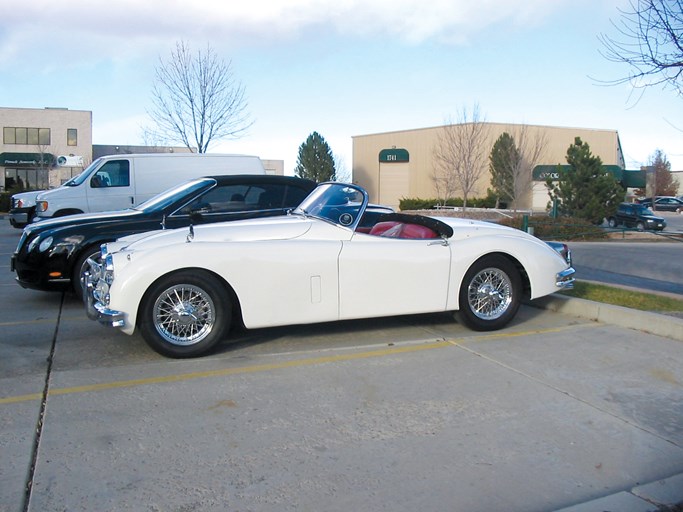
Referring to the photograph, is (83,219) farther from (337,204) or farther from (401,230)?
(401,230)

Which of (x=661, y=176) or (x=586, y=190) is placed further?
(x=661, y=176)

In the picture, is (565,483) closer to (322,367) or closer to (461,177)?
(322,367)

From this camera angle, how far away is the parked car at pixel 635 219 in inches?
1129

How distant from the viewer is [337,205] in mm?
6199

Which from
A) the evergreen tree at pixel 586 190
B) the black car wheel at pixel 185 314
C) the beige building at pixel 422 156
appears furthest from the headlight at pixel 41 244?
the beige building at pixel 422 156

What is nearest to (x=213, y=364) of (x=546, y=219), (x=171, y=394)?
(x=171, y=394)

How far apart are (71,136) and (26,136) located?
383 centimetres

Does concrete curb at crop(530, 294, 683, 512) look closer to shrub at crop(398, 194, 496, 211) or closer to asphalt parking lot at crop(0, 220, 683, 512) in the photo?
asphalt parking lot at crop(0, 220, 683, 512)

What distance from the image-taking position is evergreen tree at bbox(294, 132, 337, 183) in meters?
47.9

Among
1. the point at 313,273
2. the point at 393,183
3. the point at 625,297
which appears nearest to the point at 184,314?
the point at 313,273

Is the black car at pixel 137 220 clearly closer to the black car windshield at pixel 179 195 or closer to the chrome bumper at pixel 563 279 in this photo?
the black car windshield at pixel 179 195

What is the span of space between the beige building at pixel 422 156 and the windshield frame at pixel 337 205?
1672 inches

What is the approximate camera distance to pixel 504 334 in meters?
6.23

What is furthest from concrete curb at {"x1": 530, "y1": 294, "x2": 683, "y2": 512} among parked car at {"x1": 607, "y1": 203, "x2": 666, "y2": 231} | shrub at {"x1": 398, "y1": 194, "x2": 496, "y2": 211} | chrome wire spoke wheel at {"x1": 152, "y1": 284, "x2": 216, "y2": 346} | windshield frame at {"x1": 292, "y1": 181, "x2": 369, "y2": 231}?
shrub at {"x1": 398, "y1": 194, "x2": 496, "y2": 211}
